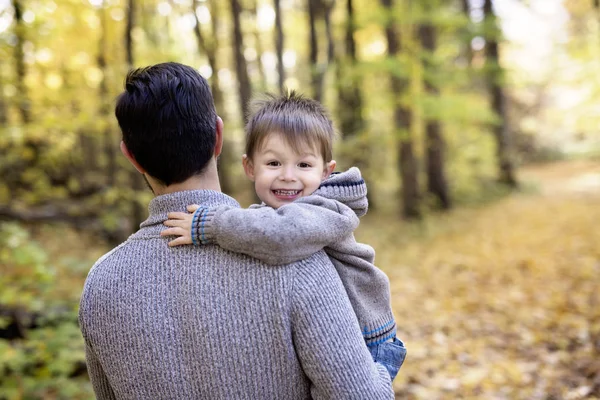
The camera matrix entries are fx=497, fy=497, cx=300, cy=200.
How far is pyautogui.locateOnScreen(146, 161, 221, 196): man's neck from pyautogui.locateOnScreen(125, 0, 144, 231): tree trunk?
7.37 m

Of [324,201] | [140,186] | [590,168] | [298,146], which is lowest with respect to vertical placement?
[590,168]

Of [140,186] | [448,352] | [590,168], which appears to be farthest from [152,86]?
[590,168]

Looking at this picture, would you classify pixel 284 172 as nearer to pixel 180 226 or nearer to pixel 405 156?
pixel 180 226

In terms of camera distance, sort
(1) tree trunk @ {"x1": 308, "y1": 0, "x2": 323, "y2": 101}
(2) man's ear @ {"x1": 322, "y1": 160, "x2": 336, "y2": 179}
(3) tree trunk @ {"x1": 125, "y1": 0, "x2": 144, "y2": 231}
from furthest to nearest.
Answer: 1. (1) tree trunk @ {"x1": 308, "y1": 0, "x2": 323, "y2": 101}
2. (3) tree trunk @ {"x1": 125, "y1": 0, "x2": 144, "y2": 231}
3. (2) man's ear @ {"x1": 322, "y1": 160, "x2": 336, "y2": 179}

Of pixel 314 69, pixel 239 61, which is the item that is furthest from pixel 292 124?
pixel 314 69

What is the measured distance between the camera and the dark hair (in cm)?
131

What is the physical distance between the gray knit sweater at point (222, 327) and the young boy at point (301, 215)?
6 centimetres

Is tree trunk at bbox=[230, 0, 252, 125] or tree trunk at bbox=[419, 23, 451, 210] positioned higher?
tree trunk at bbox=[230, 0, 252, 125]

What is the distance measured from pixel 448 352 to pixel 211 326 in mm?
4552

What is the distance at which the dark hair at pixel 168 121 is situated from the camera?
4.29ft

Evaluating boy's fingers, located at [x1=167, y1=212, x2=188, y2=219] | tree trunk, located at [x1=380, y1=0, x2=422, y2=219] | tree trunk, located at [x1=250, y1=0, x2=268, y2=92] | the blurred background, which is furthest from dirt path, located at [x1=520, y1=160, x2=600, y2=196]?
boy's fingers, located at [x1=167, y1=212, x2=188, y2=219]

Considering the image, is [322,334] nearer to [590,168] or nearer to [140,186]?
[140,186]

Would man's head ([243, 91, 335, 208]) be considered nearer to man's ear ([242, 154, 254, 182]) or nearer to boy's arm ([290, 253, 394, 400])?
man's ear ([242, 154, 254, 182])

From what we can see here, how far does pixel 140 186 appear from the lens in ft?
32.0
